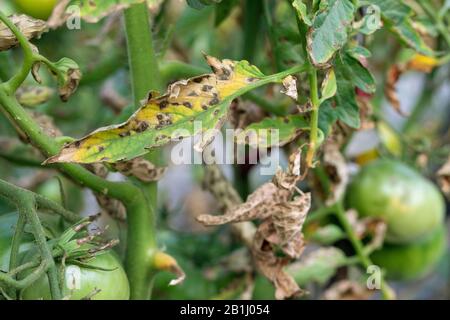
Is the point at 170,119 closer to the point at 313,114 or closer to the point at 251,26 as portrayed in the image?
the point at 313,114

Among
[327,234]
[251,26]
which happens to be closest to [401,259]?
[327,234]

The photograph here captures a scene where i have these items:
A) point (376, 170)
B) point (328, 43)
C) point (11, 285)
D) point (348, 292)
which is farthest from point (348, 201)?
point (11, 285)

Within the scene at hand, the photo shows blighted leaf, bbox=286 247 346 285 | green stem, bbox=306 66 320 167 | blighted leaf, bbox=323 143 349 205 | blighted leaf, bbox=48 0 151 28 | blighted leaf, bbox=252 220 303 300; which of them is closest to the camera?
blighted leaf, bbox=48 0 151 28

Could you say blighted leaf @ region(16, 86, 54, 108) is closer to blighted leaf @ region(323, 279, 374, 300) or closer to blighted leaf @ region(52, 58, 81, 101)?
blighted leaf @ region(52, 58, 81, 101)

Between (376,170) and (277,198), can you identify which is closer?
(277,198)

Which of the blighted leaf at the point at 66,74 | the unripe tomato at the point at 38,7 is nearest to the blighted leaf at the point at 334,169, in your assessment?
the blighted leaf at the point at 66,74

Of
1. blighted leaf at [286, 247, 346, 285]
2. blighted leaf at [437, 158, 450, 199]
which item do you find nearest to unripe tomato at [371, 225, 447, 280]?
blighted leaf at [286, 247, 346, 285]

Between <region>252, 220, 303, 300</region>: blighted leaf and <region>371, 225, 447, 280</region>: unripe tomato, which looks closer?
<region>252, 220, 303, 300</region>: blighted leaf

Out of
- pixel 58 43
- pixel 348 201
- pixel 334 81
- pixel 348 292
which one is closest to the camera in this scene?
pixel 334 81
